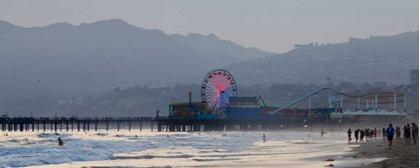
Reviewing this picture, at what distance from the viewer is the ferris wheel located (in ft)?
493

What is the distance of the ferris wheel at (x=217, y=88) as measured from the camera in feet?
493

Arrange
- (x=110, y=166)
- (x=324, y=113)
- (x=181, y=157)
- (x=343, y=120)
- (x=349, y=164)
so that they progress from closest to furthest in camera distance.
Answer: (x=349, y=164)
(x=110, y=166)
(x=181, y=157)
(x=343, y=120)
(x=324, y=113)

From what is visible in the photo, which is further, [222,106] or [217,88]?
[222,106]

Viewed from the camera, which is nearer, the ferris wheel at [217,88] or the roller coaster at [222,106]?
the ferris wheel at [217,88]

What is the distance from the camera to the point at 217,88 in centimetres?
15188

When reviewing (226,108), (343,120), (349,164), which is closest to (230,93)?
(226,108)

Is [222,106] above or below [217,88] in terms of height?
below

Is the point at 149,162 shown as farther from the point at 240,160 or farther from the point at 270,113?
the point at 270,113

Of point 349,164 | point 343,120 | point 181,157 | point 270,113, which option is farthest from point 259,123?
point 349,164

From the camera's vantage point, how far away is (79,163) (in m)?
41.6

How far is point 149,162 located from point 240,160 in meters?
4.72

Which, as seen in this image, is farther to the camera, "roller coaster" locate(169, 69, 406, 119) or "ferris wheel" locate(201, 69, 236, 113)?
"roller coaster" locate(169, 69, 406, 119)

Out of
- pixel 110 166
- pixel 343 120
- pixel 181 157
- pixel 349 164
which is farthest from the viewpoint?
pixel 343 120

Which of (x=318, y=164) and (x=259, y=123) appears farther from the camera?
(x=259, y=123)
